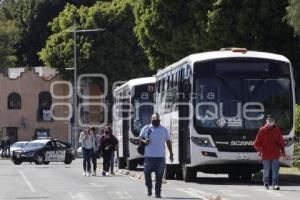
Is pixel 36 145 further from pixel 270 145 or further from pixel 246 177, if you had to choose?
pixel 270 145

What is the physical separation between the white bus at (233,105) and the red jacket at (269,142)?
2016mm

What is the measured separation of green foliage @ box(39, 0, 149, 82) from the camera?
75.2m

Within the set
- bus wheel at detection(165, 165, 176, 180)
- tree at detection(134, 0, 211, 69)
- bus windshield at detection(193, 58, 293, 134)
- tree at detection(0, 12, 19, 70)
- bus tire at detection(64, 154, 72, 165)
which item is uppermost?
tree at detection(0, 12, 19, 70)

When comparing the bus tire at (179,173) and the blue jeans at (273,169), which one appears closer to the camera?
→ the blue jeans at (273,169)

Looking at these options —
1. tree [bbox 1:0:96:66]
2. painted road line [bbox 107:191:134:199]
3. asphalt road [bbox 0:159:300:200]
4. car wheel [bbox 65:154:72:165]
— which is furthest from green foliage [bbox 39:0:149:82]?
painted road line [bbox 107:191:134:199]

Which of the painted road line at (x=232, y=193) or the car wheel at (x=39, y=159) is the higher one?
the painted road line at (x=232, y=193)

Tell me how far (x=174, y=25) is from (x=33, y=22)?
45.8 metres

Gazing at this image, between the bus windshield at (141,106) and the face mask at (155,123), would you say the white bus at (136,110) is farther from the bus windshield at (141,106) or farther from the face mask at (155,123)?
the face mask at (155,123)

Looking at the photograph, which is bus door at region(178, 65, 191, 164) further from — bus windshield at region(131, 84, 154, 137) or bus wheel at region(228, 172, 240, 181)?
bus windshield at region(131, 84, 154, 137)

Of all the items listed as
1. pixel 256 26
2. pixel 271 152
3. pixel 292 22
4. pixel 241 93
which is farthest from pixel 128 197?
pixel 256 26

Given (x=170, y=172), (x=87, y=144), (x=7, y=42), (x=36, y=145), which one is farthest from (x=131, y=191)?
(x=7, y=42)

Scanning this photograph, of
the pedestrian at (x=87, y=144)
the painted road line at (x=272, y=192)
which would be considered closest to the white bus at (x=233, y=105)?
the painted road line at (x=272, y=192)

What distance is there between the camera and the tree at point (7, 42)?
8631 cm

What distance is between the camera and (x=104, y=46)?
249 ft
